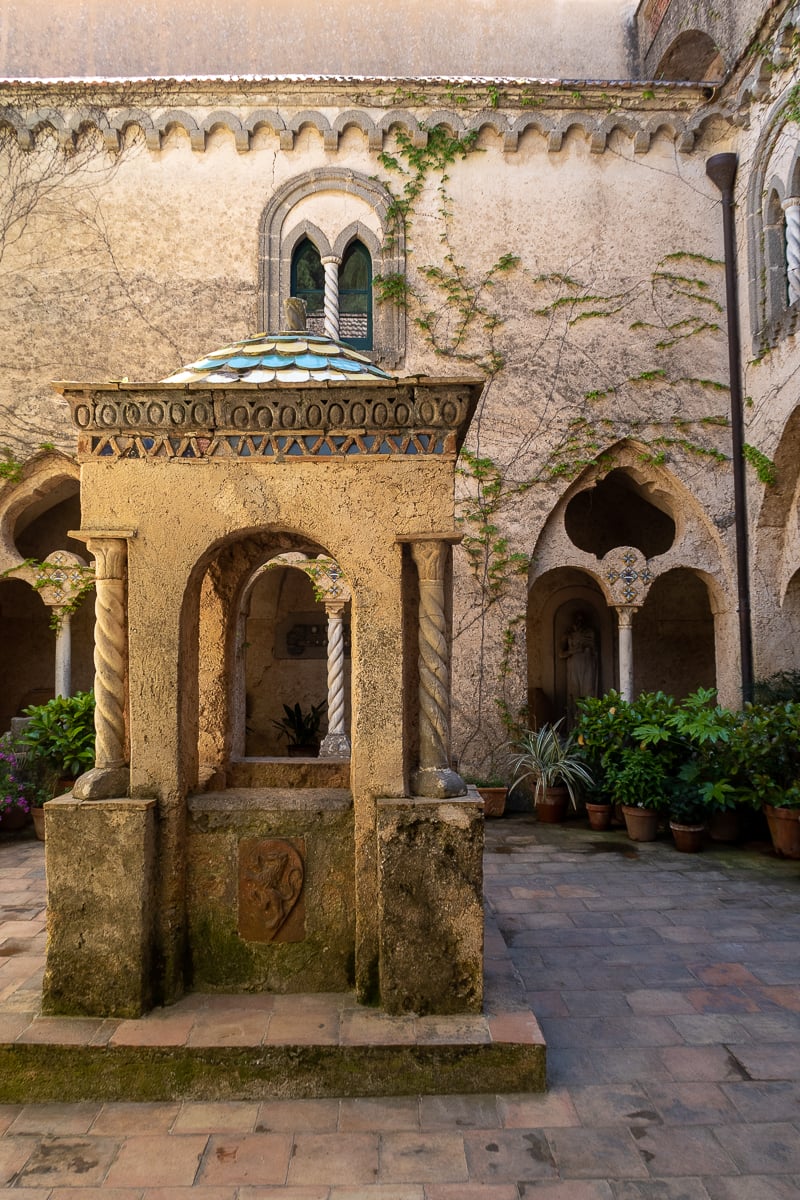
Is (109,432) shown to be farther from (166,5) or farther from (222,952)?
(166,5)

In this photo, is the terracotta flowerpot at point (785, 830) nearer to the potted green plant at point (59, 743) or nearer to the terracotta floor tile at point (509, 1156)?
the terracotta floor tile at point (509, 1156)

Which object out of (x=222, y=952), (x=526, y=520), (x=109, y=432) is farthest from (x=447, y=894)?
(x=526, y=520)

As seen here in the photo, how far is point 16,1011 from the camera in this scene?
3.28 meters

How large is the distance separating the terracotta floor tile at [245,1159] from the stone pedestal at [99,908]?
73 centimetres

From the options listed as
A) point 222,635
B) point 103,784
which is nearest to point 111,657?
point 103,784

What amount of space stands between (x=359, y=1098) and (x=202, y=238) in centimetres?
883

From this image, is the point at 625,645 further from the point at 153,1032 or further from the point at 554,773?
the point at 153,1032

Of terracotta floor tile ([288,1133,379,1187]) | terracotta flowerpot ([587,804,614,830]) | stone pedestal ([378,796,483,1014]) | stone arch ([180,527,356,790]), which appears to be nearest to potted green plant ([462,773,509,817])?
terracotta flowerpot ([587,804,614,830])

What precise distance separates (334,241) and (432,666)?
23.7 feet

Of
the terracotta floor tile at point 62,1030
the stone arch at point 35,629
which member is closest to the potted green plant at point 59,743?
the stone arch at point 35,629

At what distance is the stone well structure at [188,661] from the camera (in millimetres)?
3387

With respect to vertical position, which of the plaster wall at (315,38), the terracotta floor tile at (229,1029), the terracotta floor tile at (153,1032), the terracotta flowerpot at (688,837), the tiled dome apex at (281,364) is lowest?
the terracotta flowerpot at (688,837)

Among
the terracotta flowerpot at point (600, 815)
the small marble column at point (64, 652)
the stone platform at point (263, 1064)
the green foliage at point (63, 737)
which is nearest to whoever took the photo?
the stone platform at point (263, 1064)

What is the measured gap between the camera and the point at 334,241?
363 inches
